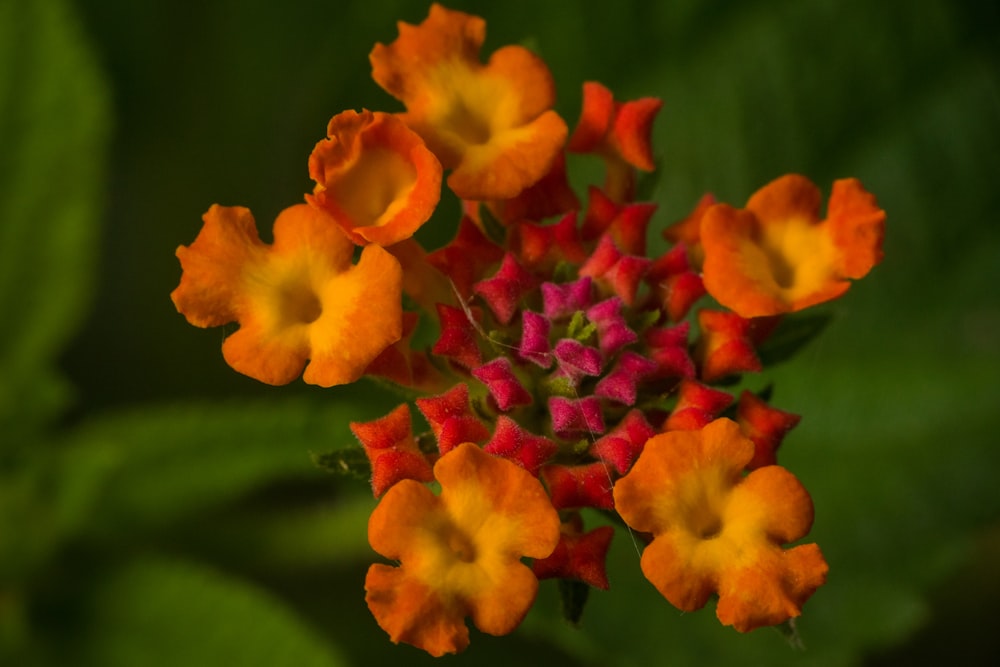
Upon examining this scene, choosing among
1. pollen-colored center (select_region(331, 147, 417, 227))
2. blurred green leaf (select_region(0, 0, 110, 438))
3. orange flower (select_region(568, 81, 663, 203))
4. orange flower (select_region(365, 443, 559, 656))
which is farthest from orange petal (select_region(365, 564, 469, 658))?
blurred green leaf (select_region(0, 0, 110, 438))

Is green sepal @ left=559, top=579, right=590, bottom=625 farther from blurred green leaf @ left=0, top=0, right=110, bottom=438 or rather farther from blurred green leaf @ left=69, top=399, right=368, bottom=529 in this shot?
blurred green leaf @ left=0, top=0, right=110, bottom=438

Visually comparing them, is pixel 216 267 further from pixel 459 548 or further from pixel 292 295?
pixel 459 548

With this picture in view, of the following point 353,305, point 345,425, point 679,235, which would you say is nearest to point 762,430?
point 679,235

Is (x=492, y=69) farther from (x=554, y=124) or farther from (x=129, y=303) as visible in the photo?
(x=129, y=303)

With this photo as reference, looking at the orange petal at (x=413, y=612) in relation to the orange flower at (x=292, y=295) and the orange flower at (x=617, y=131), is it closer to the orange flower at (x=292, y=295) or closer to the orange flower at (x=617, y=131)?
the orange flower at (x=292, y=295)

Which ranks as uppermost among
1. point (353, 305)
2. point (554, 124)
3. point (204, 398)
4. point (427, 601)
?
point (554, 124)

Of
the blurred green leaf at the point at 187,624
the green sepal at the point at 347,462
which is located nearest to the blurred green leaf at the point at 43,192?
the blurred green leaf at the point at 187,624
